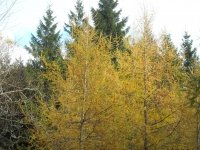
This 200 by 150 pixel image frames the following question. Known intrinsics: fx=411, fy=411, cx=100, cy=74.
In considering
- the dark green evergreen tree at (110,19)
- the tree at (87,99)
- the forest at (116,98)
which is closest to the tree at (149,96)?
the forest at (116,98)

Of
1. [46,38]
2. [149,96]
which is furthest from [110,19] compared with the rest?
[149,96]

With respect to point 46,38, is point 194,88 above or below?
below

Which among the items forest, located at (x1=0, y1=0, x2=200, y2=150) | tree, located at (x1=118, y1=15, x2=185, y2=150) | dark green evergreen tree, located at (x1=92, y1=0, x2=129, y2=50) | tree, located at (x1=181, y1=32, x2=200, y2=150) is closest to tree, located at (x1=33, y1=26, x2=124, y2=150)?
forest, located at (x1=0, y1=0, x2=200, y2=150)

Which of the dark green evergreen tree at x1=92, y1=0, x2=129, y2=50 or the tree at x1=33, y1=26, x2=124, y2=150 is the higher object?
the dark green evergreen tree at x1=92, y1=0, x2=129, y2=50

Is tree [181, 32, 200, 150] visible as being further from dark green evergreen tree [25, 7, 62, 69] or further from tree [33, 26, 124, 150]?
dark green evergreen tree [25, 7, 62, 69]

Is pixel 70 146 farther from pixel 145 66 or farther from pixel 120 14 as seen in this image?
pixel 120 14

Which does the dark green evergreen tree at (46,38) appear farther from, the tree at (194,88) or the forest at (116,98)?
the forest at (116,98)

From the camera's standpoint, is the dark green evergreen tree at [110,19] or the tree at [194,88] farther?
the dark green evergreen tree at [110,19]

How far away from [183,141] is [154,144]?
5.24 ft

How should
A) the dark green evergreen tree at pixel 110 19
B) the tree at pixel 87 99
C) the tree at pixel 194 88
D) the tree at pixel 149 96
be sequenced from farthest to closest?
the dark green evergreen tree at pixel 110 19, the tree at pixel 149 96, the tree at pixel 87 99, the tree at pixel 194 88

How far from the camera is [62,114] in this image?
13.0m

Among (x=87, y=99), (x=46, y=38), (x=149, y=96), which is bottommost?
(x=87, y=99)

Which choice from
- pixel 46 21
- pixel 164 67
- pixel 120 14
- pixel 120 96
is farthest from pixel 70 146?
pixel 46 21

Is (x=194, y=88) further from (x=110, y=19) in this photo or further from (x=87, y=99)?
(x=110, y=19)
